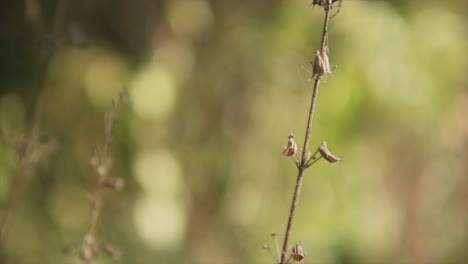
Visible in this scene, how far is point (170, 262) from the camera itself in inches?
88.0

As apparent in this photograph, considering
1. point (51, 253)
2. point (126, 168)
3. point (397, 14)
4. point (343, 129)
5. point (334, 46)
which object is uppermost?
point (397, 14)

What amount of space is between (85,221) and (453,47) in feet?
4.83

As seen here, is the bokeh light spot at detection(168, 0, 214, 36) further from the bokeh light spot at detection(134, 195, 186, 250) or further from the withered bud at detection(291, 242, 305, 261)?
the withered bud at detection(291, 242, 305, 261)

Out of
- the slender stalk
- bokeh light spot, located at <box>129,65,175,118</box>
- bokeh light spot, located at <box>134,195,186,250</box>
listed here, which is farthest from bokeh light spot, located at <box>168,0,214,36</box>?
the slender stalk

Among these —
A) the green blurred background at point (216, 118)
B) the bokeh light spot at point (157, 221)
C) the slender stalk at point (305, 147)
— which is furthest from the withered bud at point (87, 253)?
the bokeh light spot at point (157, 221)

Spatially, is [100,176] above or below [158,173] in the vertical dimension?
above

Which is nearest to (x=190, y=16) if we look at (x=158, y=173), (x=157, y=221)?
(x=158, y=173)

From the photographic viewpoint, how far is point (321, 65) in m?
0.71

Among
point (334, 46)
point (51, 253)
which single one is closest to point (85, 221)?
point (51, 253)

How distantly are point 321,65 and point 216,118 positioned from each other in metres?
1.65

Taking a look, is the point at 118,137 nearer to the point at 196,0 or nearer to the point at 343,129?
the point at 196,0

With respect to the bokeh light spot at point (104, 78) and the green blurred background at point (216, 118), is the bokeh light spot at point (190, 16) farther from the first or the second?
the bokeh light spot at point (104, 78)

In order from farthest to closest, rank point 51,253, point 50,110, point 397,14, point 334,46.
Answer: point 397,14 → point 334,46 → point 50,110 → point 51,253

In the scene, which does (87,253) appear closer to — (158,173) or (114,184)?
(114,184)
